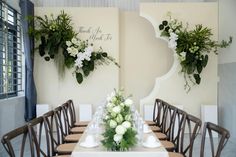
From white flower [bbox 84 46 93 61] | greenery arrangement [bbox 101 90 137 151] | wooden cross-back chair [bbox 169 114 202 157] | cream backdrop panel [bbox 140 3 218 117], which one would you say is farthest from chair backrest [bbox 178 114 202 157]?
white flower [bbox 84 46 93 61]

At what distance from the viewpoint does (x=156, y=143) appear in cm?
293

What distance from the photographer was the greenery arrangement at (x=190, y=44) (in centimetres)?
626

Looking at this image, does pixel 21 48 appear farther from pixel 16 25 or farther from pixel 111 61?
pixel 111 61

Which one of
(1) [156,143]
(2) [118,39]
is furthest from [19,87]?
(1) [156,143]

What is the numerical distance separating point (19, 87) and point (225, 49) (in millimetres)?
4648

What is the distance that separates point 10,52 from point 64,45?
3.67 feet

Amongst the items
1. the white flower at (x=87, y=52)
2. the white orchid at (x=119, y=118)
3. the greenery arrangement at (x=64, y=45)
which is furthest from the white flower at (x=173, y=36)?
the white orchid at (x=119, y=118)

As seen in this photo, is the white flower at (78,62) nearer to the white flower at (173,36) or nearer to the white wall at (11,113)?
the white wall at (11,113)

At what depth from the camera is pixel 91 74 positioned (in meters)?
6.91

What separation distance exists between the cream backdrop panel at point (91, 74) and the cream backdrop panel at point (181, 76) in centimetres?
85

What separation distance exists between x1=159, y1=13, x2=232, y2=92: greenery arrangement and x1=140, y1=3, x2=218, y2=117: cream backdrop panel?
0.66ft

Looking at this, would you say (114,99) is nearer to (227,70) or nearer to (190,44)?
(190,44)

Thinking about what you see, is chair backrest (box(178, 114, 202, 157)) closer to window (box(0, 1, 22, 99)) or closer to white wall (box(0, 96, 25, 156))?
white wall (box(0, 96, 25, 156))

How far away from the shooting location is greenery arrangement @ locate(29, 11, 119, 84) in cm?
642
